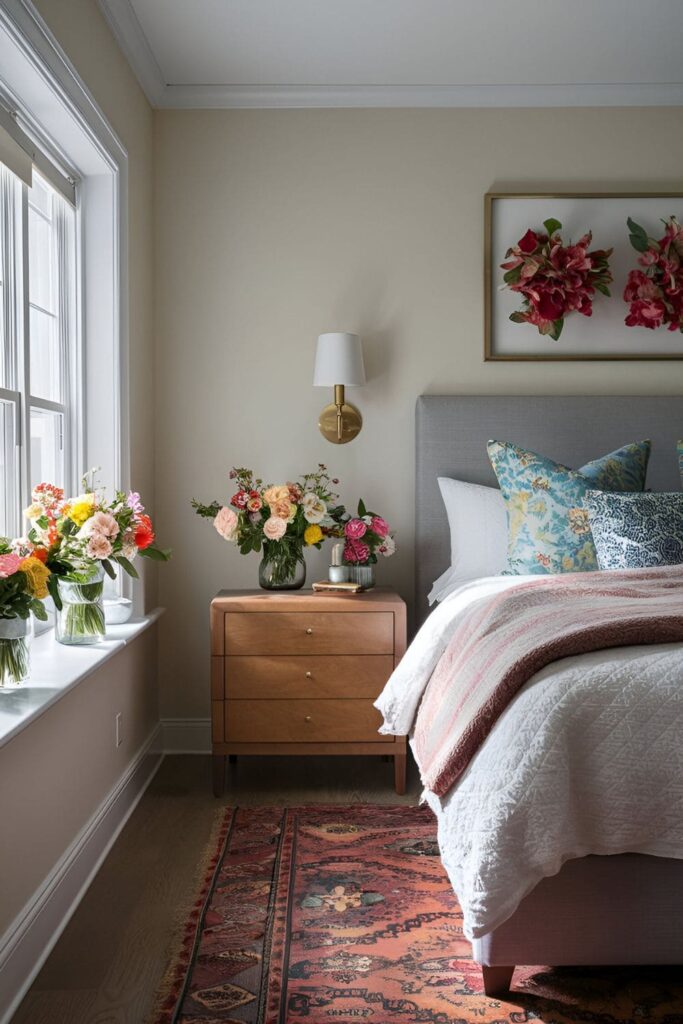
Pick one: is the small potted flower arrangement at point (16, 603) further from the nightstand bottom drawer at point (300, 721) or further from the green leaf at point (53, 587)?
the nightstand bottom drawer at point (300, 721)

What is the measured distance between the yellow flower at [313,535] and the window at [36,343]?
820 mm

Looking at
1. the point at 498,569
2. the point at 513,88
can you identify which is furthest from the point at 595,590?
the point at 513,88

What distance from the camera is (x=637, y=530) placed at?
8.52ft

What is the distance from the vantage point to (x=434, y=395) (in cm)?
352

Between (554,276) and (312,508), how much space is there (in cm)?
129

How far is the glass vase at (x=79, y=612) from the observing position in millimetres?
2486

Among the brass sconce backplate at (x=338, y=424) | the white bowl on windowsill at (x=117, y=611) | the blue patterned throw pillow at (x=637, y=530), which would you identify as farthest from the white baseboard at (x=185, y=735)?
the blue patterned throw pillow at (x=637, y=530)

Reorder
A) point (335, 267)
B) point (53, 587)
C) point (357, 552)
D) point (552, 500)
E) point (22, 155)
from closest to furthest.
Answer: point (53, 587) → point (22, 155) → point (552, 500) → point (357, 552) → point (335, 267)

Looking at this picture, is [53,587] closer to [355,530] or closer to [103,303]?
[103,303]

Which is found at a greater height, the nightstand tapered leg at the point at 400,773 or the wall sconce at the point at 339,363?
the wall sconce at the point at 339,363

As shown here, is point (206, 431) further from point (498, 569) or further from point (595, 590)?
point (595, 590)

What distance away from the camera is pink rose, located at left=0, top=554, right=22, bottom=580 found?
182cm

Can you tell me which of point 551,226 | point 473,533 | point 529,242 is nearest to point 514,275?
point 529,242

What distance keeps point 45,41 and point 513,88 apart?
1.99 meters
